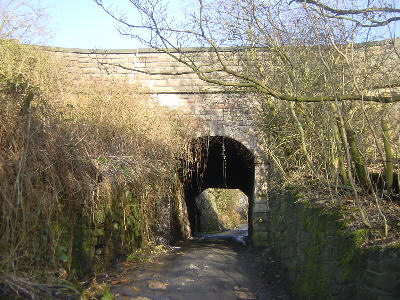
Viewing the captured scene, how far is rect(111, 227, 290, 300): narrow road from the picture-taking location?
20.8ft

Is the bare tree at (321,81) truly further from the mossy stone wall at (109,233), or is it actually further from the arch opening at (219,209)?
the arch opening at (219,209)

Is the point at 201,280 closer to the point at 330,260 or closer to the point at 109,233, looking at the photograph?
the point at 109,233

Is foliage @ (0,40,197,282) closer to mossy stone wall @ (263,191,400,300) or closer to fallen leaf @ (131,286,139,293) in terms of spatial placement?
fallen leaf @ (131,286,139,293)

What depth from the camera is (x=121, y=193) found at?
8.07 m

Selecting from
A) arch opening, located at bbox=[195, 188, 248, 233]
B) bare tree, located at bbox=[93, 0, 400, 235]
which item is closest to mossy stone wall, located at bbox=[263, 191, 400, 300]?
bare tree, located at bbox=[93, 0, 400, 235]

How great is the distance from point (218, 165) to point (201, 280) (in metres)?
8.97

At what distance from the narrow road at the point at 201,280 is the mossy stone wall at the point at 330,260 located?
52cm

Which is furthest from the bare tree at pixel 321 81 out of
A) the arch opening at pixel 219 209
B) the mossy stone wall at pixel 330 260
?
the arch opening at pixel 219 209

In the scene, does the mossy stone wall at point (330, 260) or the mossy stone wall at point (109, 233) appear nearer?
the mossy stone wall at point (330, 260)

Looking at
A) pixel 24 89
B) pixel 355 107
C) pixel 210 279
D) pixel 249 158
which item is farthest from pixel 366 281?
pixel 249 158

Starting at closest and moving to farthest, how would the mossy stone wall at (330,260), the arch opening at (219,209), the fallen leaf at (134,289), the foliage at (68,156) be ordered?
the mossy stone wall at (330,260) → the foliage at (68,156) → the fallen leaf at (134,289) → the arch opening at (219,209)

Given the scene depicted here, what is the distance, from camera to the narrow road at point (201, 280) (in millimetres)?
6328

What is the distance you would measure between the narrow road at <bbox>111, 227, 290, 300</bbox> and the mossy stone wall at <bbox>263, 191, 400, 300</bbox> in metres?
0.52

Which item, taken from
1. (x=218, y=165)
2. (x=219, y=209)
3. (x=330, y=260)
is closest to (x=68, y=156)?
(x=330, y=260)
